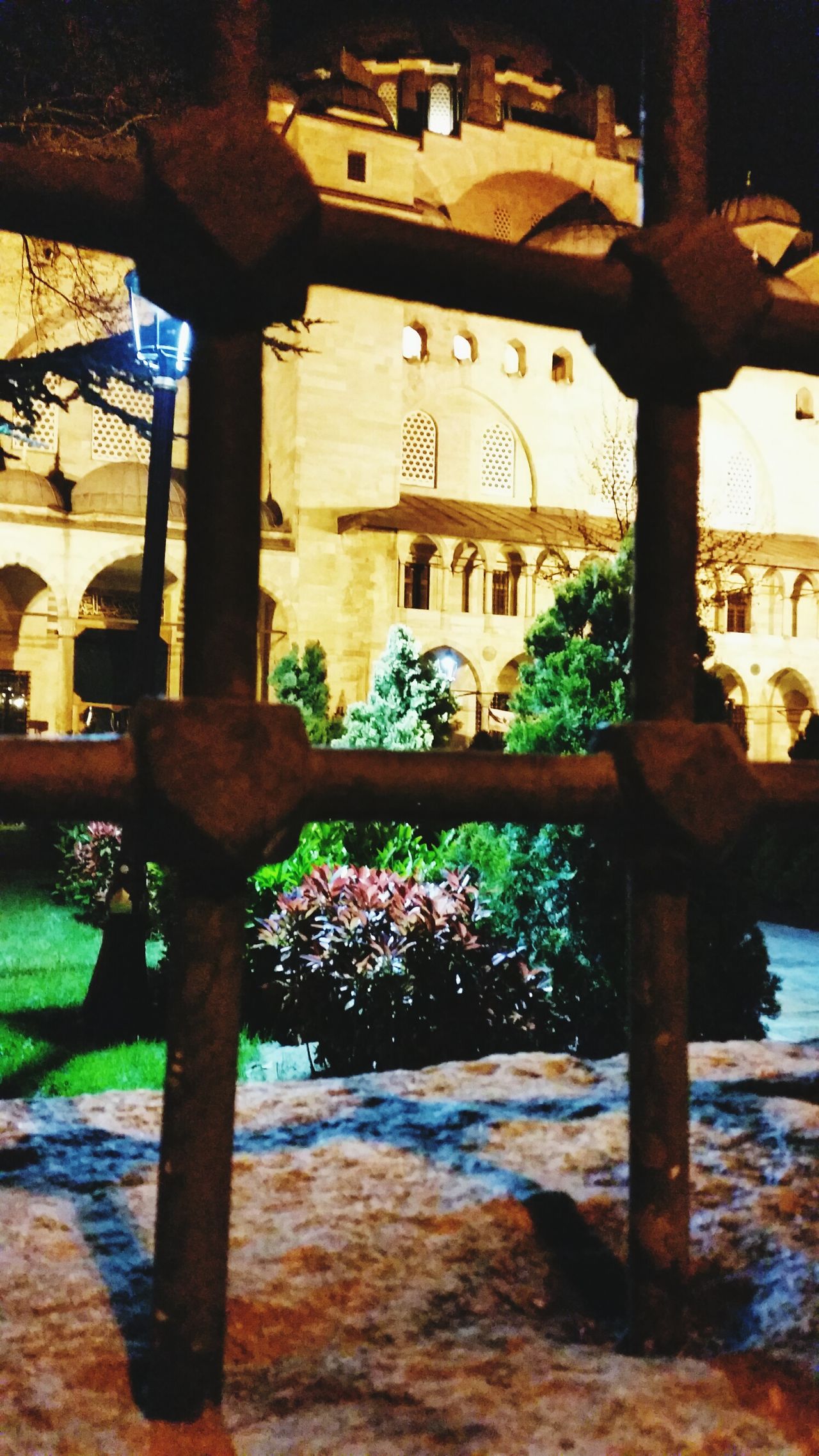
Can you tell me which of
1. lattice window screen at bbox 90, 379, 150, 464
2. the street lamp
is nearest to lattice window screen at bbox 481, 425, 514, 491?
lattice window screen at bbox 90, 379, 150, 464

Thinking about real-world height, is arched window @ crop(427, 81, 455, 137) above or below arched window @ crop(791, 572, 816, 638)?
above

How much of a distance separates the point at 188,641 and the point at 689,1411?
799 mm

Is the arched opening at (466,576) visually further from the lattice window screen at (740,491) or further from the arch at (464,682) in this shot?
the lattice window screen at (740,491)

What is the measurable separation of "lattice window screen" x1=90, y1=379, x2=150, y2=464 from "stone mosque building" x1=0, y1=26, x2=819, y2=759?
70 millimetres

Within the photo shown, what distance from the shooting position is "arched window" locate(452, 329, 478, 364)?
27.1m

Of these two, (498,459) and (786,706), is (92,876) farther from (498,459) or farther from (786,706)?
(786,706)

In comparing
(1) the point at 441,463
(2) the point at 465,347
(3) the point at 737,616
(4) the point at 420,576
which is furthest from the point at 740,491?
(4) the point at 420,576

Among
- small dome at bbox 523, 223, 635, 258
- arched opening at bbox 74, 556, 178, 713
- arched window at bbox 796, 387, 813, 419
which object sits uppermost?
small dome at bbox 523, 223, 635, 258

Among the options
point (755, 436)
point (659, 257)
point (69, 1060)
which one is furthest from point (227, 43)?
point (755, 436)

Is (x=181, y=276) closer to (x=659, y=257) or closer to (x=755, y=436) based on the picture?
(x=659, y=257)

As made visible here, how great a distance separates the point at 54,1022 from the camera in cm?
487

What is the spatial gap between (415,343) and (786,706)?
15.1m

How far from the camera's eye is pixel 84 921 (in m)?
7.78

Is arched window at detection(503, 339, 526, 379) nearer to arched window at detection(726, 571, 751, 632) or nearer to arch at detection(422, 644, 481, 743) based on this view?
arched window at detection(726, 571, 751, 632)
